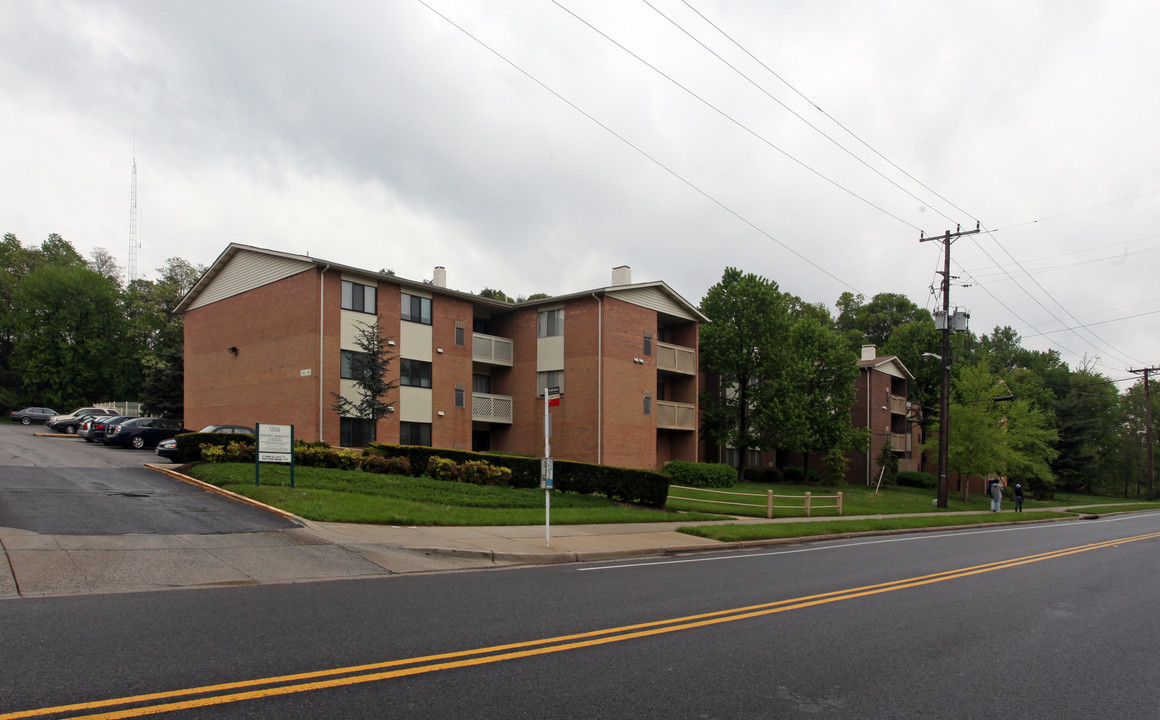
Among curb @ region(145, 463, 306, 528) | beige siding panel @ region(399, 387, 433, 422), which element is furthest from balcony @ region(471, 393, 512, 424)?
curb @ region(145, 463, 306, 528)

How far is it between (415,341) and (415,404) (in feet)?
8.59

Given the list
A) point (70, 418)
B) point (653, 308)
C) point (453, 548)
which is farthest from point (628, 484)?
point (70, 418)

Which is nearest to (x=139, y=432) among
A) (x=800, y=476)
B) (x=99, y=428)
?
(x=99, y=428)

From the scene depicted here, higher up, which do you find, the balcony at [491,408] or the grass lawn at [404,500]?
the balcony at [491,408]

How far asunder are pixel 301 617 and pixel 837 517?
20.2m

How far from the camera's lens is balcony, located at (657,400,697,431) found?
114 ft

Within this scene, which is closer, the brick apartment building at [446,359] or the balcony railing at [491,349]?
the brick apartment building at [446,359]

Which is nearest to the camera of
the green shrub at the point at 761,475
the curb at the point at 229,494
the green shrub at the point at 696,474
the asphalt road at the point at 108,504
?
the asphalt road at the point at 108,504

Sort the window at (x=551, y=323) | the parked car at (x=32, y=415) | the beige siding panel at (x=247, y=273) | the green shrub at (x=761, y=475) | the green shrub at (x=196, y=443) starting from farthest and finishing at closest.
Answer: the parked car at (x=32, y=415), the green shrub at (x=761, y=475), the window at (x=551, y=323), the beige siding panel at (x=247, y=273), the green shrub at (x=196, y=443)

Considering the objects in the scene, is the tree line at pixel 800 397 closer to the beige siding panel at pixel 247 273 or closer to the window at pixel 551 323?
the window at pixel 551 323

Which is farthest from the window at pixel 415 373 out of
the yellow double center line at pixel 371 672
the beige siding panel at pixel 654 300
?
the yellow double center line at pixel 371 672

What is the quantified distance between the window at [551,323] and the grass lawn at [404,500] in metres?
13.2

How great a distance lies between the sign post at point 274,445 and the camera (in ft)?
57.7

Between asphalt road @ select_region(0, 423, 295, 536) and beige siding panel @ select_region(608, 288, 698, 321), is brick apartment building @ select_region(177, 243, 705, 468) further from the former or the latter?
asphalt road @ select_region(0, 423, 295, 536)
